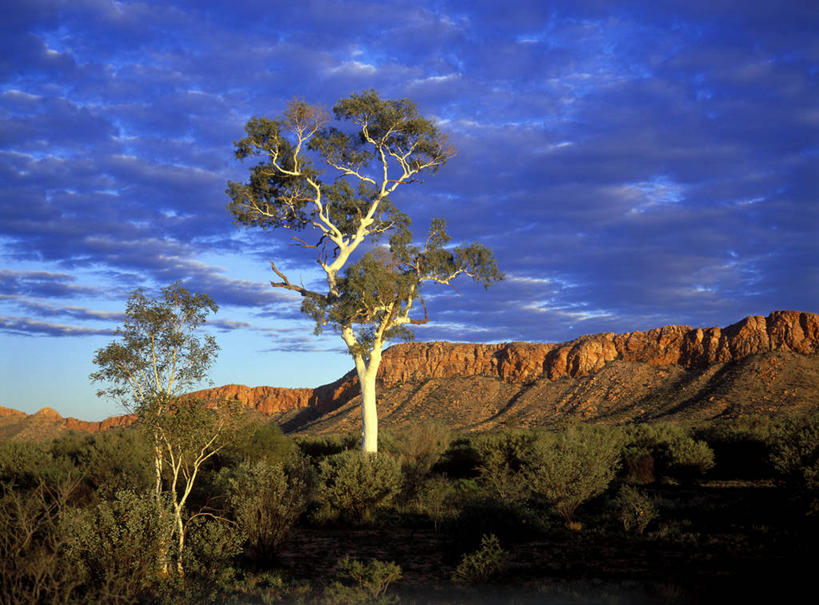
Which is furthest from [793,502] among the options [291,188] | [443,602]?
[291,188]

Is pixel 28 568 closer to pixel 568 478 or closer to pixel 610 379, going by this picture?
pixel 568 478

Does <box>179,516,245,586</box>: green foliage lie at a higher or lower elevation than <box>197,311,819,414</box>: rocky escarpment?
lower

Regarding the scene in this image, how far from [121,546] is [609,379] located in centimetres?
5330

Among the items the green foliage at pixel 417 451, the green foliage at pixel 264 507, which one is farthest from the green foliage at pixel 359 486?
the green foliage at pixel 264 507

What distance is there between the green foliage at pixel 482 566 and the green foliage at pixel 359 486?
6183 millimetres

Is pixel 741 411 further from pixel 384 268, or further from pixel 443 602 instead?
pixel 443 602

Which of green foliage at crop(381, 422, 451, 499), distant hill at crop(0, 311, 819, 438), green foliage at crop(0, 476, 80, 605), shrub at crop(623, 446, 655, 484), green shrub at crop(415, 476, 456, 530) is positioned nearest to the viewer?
green foliage at crop(0, 476, 80, 605)

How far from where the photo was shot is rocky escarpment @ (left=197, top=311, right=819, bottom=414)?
5350 cm

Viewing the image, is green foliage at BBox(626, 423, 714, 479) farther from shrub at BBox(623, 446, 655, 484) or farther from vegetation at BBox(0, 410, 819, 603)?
shrub at BBox(623, 446, 655, 484)

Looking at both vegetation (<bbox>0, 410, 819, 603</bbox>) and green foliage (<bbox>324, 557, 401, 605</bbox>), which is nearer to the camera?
vegetation (<bbox>0, 410, 819, 603</bbox>)

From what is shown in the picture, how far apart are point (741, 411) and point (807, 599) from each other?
3621 cm

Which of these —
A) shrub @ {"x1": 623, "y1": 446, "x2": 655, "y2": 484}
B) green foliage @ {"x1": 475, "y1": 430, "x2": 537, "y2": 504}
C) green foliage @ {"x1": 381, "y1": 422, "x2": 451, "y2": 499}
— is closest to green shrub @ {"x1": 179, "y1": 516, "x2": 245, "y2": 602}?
Result: green foliage @ {"x1": 381, "y1": 422, "x2": 451, "y2": 499}

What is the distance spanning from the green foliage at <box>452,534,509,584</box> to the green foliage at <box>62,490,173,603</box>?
170 inches

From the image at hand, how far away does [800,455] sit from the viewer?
544 inches
